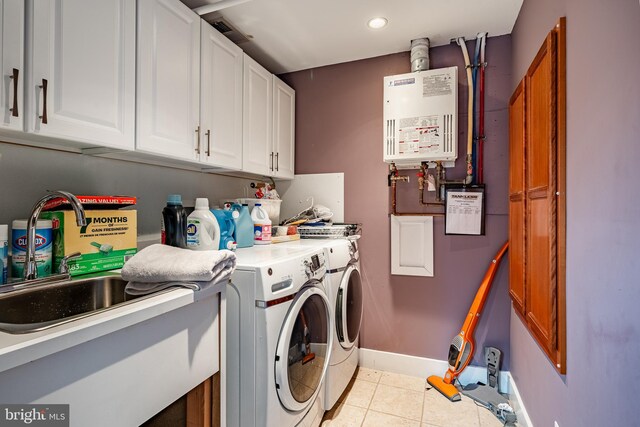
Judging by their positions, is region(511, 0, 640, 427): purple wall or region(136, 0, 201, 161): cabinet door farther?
region(136, 0, 201, 161): cabinet door

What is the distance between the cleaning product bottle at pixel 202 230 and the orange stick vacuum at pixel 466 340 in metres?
1.79

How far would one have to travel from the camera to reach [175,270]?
1040 mm

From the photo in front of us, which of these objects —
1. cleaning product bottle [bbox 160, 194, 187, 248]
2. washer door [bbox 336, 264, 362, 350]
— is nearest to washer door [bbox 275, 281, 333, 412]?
washer door [bbox 336, 264, 362, 350]

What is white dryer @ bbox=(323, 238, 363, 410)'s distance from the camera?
6.16ft

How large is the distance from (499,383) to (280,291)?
1869 millimetres

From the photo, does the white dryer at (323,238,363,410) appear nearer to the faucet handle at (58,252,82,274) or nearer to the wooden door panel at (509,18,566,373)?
the wooden door panel at (509,18,566,373)

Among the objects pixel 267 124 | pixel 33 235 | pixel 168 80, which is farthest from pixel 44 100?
pixel 267 124

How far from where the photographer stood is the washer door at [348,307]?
1992 mm

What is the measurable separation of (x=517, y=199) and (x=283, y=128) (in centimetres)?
178

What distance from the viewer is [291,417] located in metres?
1.44

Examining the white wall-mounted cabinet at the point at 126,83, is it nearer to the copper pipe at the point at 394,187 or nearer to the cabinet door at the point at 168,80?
the cabinet door at the point at 168,80

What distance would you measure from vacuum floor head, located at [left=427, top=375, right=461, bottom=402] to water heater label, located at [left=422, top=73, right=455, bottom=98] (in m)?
2.02

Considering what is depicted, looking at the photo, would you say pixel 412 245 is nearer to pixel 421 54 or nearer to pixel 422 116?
pixel 422 116

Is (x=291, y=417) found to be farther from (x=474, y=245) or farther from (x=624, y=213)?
(x=474, y=245)
